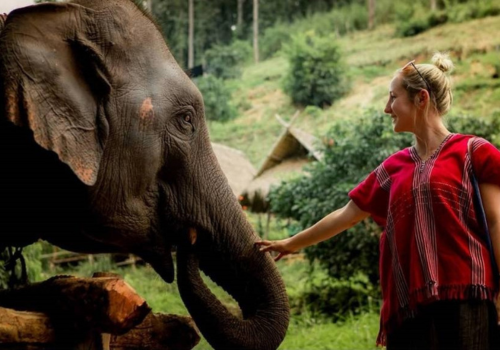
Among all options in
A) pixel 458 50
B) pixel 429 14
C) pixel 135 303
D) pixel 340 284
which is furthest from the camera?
pixel 429 14

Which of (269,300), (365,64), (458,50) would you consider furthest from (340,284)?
(365,64)

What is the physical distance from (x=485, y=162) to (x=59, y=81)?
1515mm

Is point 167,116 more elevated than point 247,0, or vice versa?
point 167,116

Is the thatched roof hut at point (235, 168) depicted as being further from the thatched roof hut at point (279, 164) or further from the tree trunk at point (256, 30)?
the tree trunk at point (256, 30)

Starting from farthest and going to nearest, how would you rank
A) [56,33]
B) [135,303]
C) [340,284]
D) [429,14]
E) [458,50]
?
[429,14], [458,50], [340,284], [56,33], [135,303]

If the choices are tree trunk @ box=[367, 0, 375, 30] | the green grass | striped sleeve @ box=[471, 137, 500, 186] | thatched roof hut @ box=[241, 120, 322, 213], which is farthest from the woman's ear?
tree trunk @ box=[367, 0, 375, 30]

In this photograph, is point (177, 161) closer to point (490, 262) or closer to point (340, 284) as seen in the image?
point (490, 262)

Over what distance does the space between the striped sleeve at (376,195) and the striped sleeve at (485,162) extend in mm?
392

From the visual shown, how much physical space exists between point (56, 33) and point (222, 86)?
13090mm

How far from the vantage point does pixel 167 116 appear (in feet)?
9.06

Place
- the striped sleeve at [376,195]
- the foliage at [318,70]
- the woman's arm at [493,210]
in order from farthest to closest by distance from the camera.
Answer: the foliage at [318,70] < the striped sleeve at [376,195] < the woman's arm at [493,210]

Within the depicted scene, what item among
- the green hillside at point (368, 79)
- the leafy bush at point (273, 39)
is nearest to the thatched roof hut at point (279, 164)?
the green hillside at point (368, 79)

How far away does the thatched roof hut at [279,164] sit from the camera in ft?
38.1

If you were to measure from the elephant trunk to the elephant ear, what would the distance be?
61 cm
